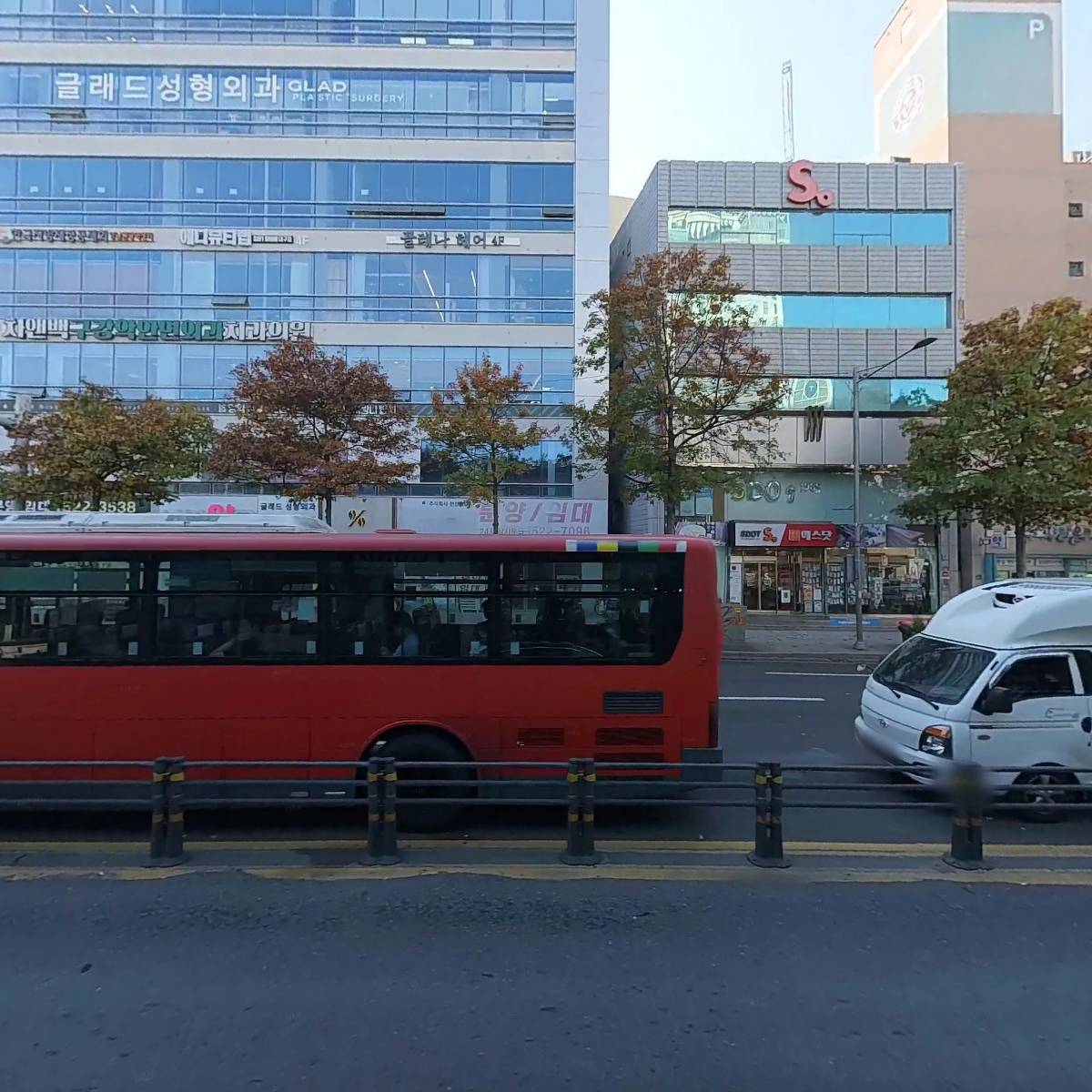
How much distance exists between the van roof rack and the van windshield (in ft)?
18.6

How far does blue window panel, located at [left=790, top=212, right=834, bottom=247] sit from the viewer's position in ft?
99.9

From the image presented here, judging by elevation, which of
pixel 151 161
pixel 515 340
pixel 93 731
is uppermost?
pixel 151 161

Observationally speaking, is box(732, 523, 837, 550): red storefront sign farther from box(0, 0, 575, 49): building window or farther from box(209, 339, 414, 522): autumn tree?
box(0, 0, 575, 49): building window

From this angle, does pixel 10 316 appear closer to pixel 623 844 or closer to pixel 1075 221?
pixel 623 844

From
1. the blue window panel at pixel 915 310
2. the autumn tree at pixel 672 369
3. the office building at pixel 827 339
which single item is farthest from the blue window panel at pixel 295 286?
the blue window panel at pixel 915 310

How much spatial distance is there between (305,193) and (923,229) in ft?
78.2

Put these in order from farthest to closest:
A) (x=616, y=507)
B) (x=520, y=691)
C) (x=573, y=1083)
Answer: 1. (x=616, y=507)
2. (x=520, y=691)
3. (x=573, y=1083)

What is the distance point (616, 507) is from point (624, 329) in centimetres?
1444

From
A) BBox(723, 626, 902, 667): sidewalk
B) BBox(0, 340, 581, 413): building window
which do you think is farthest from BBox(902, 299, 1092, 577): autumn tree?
BBox(0, 340, 581, 413): building window

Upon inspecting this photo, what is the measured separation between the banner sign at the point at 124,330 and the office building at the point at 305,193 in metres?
0.07

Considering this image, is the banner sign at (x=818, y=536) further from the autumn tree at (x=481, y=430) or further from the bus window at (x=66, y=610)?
the bus window at (x=66, y=610)

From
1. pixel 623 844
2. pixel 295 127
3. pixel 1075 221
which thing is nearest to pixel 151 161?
pixel 295 127

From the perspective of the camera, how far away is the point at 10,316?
1133 inches

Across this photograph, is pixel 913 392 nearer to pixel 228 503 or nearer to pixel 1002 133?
pixel 1002 133
